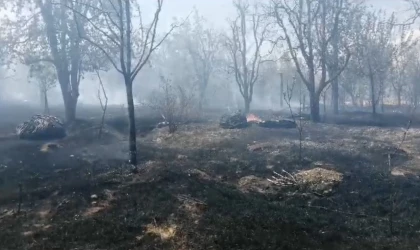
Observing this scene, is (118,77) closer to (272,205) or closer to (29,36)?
(29,36)

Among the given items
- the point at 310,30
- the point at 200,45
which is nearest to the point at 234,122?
the point at 310,30

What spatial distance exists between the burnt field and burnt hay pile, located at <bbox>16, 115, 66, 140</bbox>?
2.33 feet

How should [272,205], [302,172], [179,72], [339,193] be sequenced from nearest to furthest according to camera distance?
[272,205] → [339,193] → [302,172] → [179,72]

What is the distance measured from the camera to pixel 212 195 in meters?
10.2

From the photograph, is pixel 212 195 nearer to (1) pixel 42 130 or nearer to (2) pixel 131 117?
(2) pixel 131 117

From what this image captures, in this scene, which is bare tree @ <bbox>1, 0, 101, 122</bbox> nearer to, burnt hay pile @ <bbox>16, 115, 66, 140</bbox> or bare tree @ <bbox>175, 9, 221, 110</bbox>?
burnt hay pile @ <bbox>16, 115, 66, 140</bbox>

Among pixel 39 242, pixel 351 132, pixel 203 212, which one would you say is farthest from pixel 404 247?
pixel 351 132

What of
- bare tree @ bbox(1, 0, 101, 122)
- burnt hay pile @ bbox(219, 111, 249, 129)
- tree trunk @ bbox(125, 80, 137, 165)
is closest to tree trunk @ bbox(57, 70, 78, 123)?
bare tree @ bbox(1, 0, 101, 122)

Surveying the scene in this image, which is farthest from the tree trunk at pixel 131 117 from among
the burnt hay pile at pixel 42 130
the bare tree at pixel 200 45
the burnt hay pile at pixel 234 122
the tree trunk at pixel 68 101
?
the bare tree at pixel 200 45

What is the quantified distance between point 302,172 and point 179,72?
1845 inches

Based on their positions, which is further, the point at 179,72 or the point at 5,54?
the point at 179,72

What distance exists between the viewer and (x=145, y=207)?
940 cm

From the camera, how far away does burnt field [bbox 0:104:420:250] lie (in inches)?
302

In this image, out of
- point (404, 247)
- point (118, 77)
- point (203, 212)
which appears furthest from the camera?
point (118, 77)
